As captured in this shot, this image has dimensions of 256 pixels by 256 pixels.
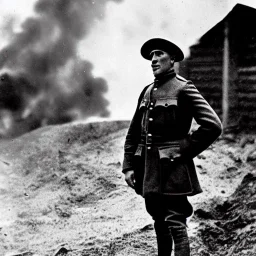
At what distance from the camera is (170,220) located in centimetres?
293

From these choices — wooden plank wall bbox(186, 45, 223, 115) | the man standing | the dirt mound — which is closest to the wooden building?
wooden plank wall bbox(186, 45, 223, 115)

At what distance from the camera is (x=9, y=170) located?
800 cm

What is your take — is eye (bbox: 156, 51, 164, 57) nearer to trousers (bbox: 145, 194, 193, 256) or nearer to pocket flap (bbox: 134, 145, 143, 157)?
pocket flap (bbox: 134, 145, 143, 157)

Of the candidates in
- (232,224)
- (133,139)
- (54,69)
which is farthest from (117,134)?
(133,139)

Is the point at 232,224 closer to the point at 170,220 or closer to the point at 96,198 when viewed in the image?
the point at 170,220

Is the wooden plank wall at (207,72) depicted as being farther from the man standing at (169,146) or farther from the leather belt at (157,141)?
the leather belt at (157,141)

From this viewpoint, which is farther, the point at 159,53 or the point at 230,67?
the point at 230,67

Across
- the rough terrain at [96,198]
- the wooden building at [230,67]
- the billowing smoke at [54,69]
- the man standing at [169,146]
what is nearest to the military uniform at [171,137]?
the man standing at [169,146]

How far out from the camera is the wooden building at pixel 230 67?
8.30 meters

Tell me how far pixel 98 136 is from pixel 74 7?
2.92m

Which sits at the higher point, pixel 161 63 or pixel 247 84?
pixel 247 84

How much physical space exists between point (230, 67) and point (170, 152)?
610 cm

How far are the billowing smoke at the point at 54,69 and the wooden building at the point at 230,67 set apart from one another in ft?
7.12

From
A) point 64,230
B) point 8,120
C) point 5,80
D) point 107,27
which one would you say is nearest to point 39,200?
point 64,230
